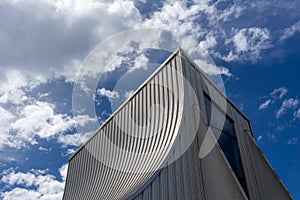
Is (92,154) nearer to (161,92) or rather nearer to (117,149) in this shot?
(117,149)

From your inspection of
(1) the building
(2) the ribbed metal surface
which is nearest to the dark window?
(1) the building

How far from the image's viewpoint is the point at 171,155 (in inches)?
307

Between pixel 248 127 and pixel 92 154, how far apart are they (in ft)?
26.2

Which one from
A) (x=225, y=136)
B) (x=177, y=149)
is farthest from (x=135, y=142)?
(x=225, y=136)

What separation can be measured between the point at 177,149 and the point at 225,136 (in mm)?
3488

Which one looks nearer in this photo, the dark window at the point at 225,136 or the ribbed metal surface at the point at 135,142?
the ribbed metal surface at the point at 135,142

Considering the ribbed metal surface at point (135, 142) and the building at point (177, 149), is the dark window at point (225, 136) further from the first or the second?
the ribbed metal surface at point (135, 142)

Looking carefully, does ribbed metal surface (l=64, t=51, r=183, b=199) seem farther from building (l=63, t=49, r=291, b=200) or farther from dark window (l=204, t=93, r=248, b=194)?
dark window (l=204, t=93, r=248, b=194)

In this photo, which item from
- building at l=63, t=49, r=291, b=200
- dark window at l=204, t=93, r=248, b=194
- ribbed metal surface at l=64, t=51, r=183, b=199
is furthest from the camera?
dark window at l=204, t=93, r=248, b=194

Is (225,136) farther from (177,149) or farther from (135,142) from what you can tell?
(135,142)

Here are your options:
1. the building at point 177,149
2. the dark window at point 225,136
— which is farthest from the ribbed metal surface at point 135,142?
the dark window at point 225,136

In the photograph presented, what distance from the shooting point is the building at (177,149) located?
757 centimetres

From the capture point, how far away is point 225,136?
35.2 ft

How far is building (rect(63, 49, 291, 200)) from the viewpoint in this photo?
7570 mm
